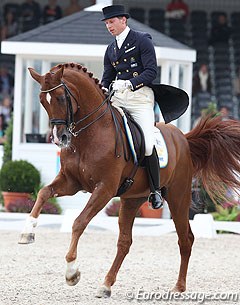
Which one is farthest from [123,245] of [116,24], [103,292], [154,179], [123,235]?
[116,24]

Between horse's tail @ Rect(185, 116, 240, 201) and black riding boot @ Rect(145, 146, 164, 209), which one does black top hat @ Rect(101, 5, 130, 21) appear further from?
horse's tail @ Rect(185, 116, 240, 201)

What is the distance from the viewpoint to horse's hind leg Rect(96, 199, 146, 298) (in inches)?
322

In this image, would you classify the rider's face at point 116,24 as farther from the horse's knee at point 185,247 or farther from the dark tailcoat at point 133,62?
the horse's knee at point 185,247

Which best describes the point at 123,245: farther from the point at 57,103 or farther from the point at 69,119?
the point at 57,103

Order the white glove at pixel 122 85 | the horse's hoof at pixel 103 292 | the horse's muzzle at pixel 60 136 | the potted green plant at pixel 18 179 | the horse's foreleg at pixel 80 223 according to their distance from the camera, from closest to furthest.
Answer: the horse's foreleg at pixel 80 223 → the horse's muzzle at pixel 60 136 → the horse's hoof at pixel 103 292 → the white glove at pixel 122 85 → the potted green plant at pixel 18 179

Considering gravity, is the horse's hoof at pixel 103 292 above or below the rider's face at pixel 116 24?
below

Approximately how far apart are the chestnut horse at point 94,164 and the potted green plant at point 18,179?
20.8 feet

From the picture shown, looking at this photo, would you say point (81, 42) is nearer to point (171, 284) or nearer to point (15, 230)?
point (15, 230)

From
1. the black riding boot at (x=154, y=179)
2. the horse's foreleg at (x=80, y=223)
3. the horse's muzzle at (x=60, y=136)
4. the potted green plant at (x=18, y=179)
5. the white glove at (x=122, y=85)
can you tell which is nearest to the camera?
the horse's foreleg at (x=80, y=223)

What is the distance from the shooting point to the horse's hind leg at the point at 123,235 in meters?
8.18

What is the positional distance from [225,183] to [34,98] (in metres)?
7.95

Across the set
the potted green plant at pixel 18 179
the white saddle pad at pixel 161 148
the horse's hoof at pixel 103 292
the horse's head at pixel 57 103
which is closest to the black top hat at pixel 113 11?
the horse's head at pixel 57 103

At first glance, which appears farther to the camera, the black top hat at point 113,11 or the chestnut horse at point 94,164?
the black top hat at point 113,11

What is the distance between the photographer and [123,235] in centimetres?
853
